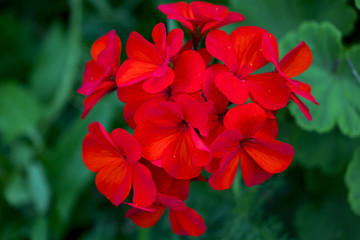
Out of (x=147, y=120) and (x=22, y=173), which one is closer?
(x=147, y=120)

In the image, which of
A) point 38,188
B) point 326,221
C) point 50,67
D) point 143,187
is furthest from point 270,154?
point 50,67

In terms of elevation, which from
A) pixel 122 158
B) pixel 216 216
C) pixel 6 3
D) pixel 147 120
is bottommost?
pixel 216 216

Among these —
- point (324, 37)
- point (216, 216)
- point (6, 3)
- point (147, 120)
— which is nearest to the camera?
point (147, 120)

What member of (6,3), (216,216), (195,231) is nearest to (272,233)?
(216,216)

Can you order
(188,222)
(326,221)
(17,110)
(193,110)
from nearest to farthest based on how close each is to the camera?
(193,110) → (188,222) → (326,221) → (17,110)

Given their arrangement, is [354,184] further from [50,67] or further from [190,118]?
[50,67]

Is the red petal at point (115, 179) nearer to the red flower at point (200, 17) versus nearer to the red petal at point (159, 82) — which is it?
the red petal at point (159, 82)

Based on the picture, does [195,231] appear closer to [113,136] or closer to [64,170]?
[113,136]
